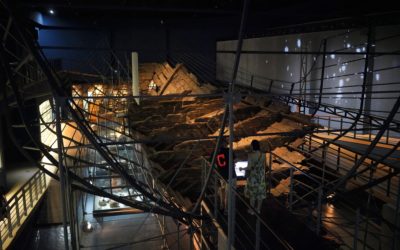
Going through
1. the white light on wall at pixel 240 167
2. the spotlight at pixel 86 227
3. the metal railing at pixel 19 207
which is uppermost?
the white light on wall at pixel 240 167

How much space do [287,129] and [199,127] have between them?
135 centimetres

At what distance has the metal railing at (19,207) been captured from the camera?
13.3 ft

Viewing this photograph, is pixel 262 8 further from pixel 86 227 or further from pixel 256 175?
pixel 86 227

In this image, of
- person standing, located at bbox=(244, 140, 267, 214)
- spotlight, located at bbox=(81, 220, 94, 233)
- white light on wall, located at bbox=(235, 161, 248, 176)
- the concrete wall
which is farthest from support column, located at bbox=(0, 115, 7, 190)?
the concrete wall

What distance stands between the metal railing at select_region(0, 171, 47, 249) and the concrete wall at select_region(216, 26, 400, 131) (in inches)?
155

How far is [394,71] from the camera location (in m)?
5.41

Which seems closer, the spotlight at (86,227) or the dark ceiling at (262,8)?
the dark ceiling at (262,8)

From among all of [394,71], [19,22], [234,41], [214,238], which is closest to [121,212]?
[214,238]

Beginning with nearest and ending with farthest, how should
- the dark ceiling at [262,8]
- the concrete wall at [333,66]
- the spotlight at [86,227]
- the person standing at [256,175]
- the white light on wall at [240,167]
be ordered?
1. the dark ceiling at [262,8]
2. the person standing at [256,175]
3. the white light on wall at [240,167]
4. the spotlight at [86,227]
5. the concrete wall at [333,66]

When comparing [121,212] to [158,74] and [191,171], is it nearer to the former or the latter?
[191,171]

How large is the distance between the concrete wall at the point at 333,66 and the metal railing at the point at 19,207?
3947 millimetres

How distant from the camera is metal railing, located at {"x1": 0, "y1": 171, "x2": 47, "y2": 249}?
407 centimetres

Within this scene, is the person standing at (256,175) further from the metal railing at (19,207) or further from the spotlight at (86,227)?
the spotlight at (86,227)

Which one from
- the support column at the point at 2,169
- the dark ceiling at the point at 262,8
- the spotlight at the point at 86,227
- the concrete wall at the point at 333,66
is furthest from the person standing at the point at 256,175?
the support column at the point at 2,169
